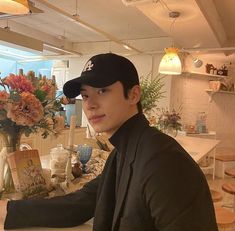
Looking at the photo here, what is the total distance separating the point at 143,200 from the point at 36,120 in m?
0.71

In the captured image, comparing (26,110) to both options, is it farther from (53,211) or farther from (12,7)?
(12,7)

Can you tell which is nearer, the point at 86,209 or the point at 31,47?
the point at 86,209

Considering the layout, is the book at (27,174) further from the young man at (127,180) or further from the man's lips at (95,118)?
the man's lips at (95,118)

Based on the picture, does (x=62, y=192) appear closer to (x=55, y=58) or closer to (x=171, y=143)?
(x=171, y=143)

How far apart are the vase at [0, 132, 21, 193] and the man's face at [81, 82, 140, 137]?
1.62ft

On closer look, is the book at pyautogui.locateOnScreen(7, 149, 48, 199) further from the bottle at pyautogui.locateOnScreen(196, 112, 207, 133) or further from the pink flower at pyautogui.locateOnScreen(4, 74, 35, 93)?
the bottle at pyautogui.locateOnScreen(196, 112, 207, 133)

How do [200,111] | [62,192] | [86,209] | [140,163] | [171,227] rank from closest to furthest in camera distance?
[171,227] < [140,163] < [86,209] < [62,192] < [200,111]

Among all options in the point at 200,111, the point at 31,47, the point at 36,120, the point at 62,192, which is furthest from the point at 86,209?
the point at 200,111

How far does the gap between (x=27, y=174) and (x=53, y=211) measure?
10.1 inches

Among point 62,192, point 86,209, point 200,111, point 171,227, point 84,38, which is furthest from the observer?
point 84,38

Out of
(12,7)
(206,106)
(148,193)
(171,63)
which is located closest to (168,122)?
(171,63)

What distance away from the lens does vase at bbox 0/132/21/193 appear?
1.37 meters

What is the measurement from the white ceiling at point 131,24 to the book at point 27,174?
218cm

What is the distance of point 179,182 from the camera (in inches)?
32.3
